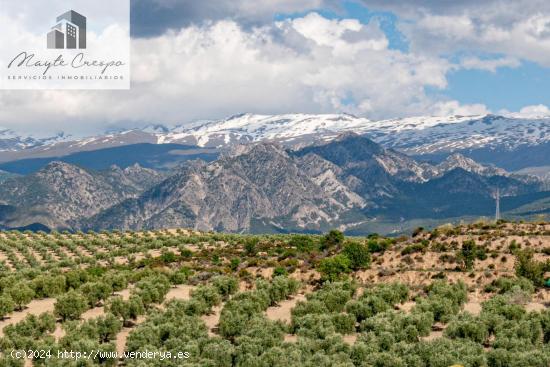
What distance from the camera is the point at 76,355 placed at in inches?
1986

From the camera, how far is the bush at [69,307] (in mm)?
70312

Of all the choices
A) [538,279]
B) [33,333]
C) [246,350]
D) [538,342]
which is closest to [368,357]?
[246,350]

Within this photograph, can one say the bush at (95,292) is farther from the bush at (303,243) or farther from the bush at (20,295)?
the bush at (303,243)

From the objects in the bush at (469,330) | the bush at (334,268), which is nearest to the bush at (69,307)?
the bush at (334,268)

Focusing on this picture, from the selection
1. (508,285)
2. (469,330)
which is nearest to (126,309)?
(469,330)

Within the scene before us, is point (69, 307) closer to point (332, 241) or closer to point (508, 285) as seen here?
point (508, 285)

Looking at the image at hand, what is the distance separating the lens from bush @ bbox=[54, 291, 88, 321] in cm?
7031

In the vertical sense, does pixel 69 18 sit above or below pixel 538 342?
above

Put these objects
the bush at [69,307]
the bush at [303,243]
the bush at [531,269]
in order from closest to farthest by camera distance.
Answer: the bush at [69,307], the bush at [531,269], the bush at [303,243]

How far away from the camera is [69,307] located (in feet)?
231

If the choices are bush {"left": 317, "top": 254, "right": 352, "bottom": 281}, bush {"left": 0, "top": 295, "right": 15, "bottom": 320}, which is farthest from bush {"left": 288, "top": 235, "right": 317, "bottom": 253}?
bush {"left": 0, "top": 295, "right": 15, "bottom": 320}

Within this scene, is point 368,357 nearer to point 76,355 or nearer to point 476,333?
point 476,333

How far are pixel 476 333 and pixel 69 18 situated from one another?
126 m

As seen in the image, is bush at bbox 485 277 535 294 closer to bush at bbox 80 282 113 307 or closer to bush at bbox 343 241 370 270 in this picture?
bush at bbox 343 241 370 270
